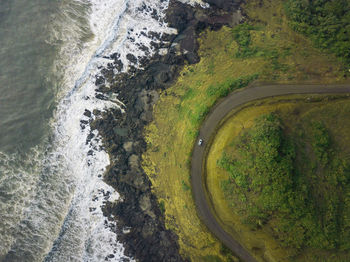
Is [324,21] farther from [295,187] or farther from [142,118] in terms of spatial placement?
[142,118]

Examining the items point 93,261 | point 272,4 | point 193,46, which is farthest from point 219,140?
point 93,261

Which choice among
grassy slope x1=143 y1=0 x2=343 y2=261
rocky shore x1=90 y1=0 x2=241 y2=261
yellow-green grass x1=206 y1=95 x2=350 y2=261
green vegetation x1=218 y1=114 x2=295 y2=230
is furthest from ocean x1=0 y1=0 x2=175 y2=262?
green vegetation x1=218 y1=114 x2=295 y2=230

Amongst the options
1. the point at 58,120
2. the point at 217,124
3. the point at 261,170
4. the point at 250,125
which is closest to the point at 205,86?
the point at 217,124

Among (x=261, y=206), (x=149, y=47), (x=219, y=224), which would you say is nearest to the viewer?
(x=261, y=206)

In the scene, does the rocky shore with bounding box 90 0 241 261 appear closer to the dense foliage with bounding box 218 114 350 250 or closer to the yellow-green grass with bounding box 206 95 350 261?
the yellow-green grass with bounding box 206 95 350 261

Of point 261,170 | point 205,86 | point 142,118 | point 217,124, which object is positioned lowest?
point 261,170

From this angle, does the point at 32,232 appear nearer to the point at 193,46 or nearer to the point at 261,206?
the point at 261,206
